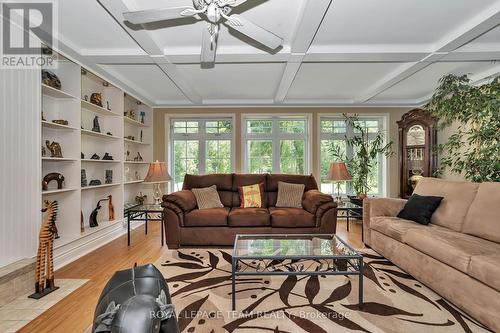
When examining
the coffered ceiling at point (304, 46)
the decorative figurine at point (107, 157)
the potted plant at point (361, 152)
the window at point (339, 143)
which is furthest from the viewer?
the window at point (339, 143)

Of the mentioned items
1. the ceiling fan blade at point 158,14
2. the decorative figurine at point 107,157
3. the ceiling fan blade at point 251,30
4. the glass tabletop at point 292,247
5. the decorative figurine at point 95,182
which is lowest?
the glass tabletop at point 292,247

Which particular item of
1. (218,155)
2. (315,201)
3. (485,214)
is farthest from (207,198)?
(485,214)

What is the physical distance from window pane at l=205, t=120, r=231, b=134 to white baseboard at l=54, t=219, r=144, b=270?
2591 millimetres

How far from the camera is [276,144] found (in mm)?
5746

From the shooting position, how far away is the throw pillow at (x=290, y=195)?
398 cm

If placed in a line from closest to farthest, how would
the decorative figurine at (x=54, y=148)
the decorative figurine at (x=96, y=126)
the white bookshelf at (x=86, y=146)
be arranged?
the decorative figurine at (x=54, y=148)
the white bookshelf at (x=86, y=146)
the decorative figurine at (x=96, y=126)

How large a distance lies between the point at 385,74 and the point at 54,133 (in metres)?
4.79

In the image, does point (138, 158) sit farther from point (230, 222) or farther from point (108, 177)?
point (230, 222)

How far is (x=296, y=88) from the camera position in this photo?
4.66m

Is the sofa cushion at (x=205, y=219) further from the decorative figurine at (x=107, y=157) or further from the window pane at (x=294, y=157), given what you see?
the window pane at (x=294, y=157)

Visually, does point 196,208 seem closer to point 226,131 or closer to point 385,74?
point 226,131

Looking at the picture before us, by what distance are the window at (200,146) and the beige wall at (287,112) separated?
196 millimetres

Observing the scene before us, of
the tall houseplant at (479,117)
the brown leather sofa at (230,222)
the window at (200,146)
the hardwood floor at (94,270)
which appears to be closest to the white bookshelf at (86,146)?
the hardwood floor at (94,270)

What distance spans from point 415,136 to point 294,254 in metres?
4.05
